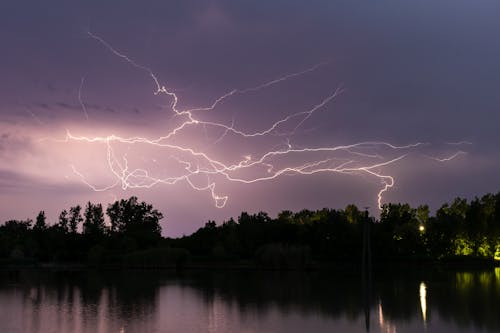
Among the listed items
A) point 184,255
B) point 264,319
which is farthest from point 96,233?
point 264,319

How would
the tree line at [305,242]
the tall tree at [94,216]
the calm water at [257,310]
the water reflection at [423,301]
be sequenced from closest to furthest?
the calm water at [257,310], the water reflection at [423,301], the tree line at [305,242], the tall tree at [94,216]

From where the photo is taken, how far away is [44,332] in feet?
53.9

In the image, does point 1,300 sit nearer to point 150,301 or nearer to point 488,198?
point 150,301

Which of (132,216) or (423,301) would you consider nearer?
(423,301)

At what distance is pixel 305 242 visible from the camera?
67.3m

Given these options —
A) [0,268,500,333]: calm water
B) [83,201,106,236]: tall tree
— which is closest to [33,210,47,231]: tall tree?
[83,201,106,236]: tall tree

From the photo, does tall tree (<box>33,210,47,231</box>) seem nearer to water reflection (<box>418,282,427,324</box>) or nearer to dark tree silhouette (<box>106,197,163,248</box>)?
dark tree silhouette (<box>106,197,163,248</box>)

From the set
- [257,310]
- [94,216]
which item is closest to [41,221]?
[94,216]

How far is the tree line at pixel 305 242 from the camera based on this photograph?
6400 cm

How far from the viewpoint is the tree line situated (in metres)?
64.0

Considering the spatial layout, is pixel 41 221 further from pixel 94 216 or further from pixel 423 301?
pixel 423 301

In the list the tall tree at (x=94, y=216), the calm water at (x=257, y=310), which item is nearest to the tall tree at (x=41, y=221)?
the tall tree at (x=94, y=216)

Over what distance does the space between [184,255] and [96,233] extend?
25.7m

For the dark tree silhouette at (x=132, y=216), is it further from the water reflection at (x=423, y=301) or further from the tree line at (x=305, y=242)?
the water reflection at (x=423, y=301)
